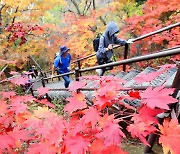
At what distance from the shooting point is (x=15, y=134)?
1995 mm

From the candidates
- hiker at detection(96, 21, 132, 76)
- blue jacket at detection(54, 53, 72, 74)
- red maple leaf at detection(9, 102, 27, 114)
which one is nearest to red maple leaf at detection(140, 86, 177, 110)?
red maple leaf at detection(9, 102, 27, 114)

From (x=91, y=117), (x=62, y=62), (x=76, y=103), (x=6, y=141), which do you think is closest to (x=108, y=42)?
(x=62, y=62)

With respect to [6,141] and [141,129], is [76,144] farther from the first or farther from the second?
[6,141]

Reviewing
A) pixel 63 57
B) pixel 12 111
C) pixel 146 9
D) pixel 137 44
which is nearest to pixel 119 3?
pixel 137 44

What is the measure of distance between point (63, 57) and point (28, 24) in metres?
6.59

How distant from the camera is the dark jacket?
508 centimetres

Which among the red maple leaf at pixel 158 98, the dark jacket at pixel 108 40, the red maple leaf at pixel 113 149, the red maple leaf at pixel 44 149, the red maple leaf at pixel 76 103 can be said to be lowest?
the red maple leaf at pixel 44 149

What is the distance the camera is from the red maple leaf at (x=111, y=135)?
1455mm

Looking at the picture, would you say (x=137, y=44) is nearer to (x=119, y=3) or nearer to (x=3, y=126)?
(x=119, y=3)

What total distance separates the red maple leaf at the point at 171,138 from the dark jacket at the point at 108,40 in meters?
3.84

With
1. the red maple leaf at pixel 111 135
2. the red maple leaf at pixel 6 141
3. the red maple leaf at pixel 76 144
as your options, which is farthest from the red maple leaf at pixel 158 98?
the red maple leaf at pixel 6 141

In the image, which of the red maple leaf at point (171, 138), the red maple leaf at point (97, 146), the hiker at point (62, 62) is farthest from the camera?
the hiker at point (62, 62)

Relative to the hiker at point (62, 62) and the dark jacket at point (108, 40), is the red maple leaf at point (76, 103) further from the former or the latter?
the hiker at point (62, 62)

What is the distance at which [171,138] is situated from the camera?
4.45 feet
